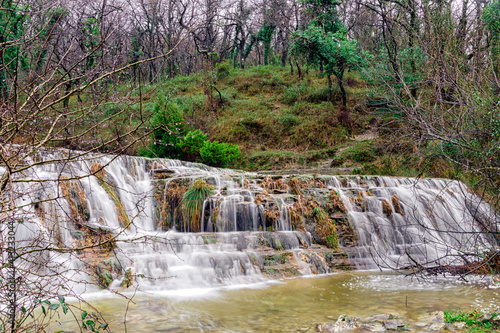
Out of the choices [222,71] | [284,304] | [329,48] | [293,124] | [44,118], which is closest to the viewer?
[44,118]

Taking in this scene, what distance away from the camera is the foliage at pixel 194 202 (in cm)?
952

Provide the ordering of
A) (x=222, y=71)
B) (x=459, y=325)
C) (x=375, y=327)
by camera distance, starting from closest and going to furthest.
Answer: (x=459, y=325) → (x=375, y=327) → (x=222, y=71)

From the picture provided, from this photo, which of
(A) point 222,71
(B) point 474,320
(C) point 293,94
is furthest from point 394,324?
(A) point 222,71

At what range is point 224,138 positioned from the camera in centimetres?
2117

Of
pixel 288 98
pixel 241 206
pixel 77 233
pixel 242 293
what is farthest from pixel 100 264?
pixel 288 98

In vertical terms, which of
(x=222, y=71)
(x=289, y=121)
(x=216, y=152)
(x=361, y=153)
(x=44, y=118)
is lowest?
(x=361, y=153)

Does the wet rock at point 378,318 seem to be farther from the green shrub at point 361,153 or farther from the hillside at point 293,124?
the green shrub at point 361,153

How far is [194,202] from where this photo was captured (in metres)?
9.65

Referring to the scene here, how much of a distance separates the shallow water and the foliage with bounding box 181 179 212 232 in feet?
9.17

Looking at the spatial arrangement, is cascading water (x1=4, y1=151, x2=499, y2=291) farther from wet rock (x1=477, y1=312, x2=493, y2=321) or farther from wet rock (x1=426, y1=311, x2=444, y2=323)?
wet rock (x1=477, y1=312, x2=493, y2=321)

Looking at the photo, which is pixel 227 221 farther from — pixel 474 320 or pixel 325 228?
pixel 474 320

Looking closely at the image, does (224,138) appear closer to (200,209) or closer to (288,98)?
(288,98)

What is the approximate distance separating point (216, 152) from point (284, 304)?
11.3 meters

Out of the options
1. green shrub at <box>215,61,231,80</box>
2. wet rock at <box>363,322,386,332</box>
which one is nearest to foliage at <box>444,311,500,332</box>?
wet rock at <box>363,322,386,332</box>
